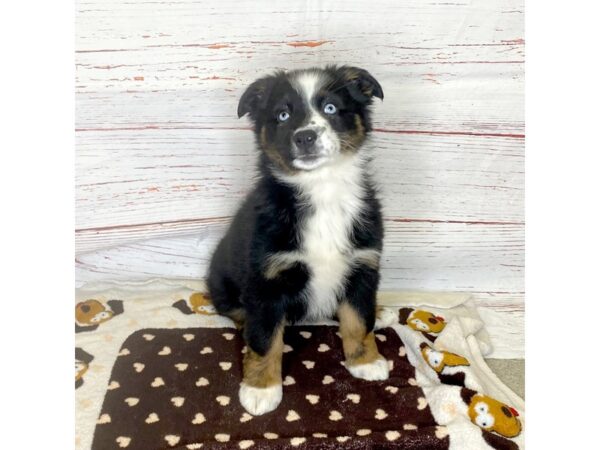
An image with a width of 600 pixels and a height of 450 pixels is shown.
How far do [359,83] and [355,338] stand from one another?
100 cm

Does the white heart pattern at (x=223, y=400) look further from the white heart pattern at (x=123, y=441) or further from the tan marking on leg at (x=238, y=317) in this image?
the tan marking on leg at (x=238, y=317)

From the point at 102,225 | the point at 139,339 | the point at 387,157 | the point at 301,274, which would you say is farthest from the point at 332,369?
the point at 102,225

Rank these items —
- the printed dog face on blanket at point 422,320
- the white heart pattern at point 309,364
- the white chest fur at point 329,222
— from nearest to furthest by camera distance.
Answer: the white chest fur at point 329,222 < the white heart pattern at point 309,364 < the printed dog face on blanket at point 422,320

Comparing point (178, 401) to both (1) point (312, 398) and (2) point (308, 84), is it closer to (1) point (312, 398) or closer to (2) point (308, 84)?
(1) point (312, 398)

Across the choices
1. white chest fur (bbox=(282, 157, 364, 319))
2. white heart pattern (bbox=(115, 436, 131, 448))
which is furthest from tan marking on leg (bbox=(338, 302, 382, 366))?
white heart pattern (bbox=(115, 436, 131, 448))

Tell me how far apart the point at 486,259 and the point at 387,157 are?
0.79 metres

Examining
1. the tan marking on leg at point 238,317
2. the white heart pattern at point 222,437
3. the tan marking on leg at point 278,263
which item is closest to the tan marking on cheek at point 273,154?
the tan marking on leg at point 278,263

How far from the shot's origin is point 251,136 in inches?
108

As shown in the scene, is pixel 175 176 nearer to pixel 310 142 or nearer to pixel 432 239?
pixel 310 142

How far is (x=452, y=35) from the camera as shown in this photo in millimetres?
2650

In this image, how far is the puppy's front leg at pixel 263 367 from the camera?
212 cm

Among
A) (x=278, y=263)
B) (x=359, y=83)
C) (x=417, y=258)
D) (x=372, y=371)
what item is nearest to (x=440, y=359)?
(x=372, y=371)

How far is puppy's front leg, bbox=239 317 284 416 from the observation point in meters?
2.12

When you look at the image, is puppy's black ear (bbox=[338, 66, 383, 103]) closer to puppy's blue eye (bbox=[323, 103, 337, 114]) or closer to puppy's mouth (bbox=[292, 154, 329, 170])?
puppy's blue eye (bbox=[323, 103, 337, 114])
